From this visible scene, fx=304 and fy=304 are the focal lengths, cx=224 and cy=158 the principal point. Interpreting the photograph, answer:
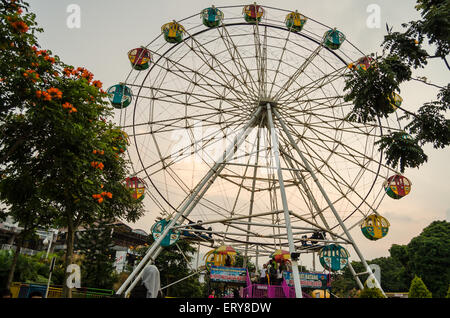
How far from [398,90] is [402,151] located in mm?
1704

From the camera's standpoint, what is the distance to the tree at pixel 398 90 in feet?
27.6

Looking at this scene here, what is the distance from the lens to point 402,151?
8.52m

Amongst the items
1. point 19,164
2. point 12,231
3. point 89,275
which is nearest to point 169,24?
point 19,164

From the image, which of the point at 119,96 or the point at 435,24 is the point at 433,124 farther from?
the point at 119,96

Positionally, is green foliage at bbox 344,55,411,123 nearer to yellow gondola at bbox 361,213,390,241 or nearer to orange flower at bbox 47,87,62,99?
yellow gondola at bbox 361,213,390,241

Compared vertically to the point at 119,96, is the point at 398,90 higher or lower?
lower

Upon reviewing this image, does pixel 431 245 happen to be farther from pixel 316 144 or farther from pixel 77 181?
pixel 77 181

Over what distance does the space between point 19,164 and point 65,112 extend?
281 centimetres

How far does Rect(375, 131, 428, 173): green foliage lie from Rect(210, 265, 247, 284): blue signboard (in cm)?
600

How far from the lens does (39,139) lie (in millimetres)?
9828

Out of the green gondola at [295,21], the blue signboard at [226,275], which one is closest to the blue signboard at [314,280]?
the blue signboard at [226,275]

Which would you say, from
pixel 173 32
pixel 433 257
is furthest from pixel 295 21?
pixel 433 257

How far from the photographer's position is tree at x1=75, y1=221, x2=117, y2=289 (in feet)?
94.1

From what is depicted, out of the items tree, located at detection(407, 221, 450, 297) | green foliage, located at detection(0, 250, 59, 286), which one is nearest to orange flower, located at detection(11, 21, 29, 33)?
green foliage, located at detection(0, 250, 59, 286)
